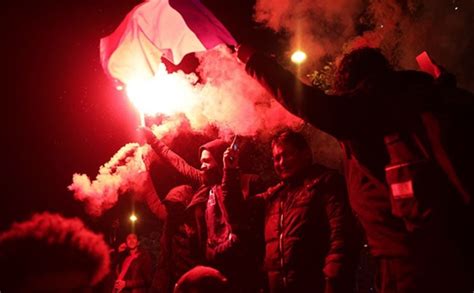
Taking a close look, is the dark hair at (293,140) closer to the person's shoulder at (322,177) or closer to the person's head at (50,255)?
the person's shoulder at (322,177)

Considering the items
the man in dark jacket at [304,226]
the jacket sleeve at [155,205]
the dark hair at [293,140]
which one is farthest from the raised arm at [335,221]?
the jacket sleeve at [155,205]

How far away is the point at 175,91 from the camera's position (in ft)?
20.5

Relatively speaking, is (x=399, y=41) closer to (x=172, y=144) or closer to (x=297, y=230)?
(x=297, y=230)

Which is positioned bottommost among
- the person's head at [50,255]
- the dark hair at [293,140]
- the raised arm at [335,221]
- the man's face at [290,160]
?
the person's head at [50,255]

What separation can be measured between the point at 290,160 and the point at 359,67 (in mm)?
1856

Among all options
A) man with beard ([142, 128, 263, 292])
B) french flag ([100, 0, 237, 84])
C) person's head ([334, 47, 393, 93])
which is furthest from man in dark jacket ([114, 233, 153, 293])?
person's head ([334, 47, 393, 93])

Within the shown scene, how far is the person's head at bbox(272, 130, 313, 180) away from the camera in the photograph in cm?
426

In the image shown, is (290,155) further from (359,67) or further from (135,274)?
(135,274)

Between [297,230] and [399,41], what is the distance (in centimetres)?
380

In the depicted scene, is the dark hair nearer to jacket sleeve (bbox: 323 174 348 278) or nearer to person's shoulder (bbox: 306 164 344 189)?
person's shoulder (bbox: 306 164 344 189)

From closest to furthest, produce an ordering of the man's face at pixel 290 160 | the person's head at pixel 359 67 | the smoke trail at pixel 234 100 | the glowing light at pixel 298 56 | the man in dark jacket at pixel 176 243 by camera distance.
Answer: the person's head at pixel 359 67 → the man's face at pixel 290 160 → the man in dark jacket at pixel 176 243 → the smoke trail at pixel 234 100 → the glowing light at pixel 298 56

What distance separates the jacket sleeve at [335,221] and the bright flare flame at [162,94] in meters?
2.79

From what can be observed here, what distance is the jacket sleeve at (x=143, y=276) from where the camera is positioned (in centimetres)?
878

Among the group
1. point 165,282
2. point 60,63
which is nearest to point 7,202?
point 60,63
